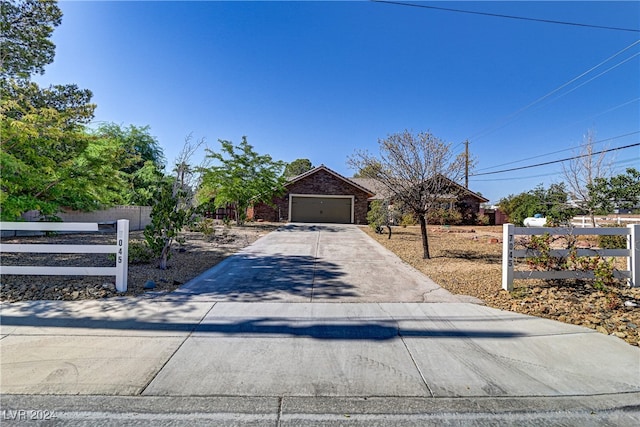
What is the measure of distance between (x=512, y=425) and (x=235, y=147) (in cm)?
2155

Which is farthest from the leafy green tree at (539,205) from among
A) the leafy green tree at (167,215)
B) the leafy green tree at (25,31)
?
the leafy green tree at (25,31)

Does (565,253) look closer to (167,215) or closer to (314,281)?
(314,281)

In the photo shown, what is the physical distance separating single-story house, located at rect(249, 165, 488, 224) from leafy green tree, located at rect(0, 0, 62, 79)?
1799 cm

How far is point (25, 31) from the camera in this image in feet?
40.8

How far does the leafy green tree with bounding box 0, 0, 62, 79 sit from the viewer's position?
39.6 feet

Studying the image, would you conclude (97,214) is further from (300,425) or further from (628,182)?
(628,182)

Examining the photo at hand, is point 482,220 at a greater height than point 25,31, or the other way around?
point 25,31

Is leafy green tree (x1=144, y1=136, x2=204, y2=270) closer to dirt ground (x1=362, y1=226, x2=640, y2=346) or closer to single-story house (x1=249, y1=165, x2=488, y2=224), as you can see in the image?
dirt ground (x1=362, y1=226, x2=640, y2=346)

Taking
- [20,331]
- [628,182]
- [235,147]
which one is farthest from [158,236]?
[628,182]

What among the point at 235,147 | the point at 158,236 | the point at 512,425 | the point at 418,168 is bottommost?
the point at 512,425

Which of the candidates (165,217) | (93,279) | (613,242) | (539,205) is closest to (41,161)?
(165,217)

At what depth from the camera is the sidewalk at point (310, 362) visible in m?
2.63

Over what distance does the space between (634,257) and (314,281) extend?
5.78 meters

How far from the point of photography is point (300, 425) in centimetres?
242
